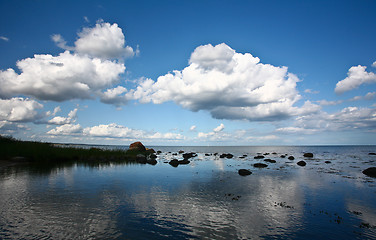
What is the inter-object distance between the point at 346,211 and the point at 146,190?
1512cm

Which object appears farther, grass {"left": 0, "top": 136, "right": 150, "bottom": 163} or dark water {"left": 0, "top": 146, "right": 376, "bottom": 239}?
grass {"left": 0, "top": 136, "right": 150, "bottom": 163}

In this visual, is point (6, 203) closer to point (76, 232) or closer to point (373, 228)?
point (76, 232)

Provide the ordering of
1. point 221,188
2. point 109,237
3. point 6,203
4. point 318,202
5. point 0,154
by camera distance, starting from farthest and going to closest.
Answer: point 0,154
point 221,188
point 318,202
point 6,203
point 109,237

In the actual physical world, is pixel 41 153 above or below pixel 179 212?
above

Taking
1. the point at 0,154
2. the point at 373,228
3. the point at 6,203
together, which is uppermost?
the point at 0,154

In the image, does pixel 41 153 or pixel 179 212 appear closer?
pixel 179 212

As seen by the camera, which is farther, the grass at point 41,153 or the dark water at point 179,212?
the grass at point 41,153

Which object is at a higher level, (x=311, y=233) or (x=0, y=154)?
(x=0, y=154)

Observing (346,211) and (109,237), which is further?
(346,211)

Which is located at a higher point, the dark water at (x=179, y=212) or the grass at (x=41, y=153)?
the grass at (x=41, y=153)

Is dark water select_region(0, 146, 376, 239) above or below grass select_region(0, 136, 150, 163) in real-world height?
below

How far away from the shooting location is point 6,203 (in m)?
12.4

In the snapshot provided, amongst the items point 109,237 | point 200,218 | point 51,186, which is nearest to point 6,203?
point 51,186

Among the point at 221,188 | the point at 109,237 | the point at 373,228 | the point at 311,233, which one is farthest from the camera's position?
the point at 221,188
